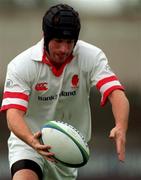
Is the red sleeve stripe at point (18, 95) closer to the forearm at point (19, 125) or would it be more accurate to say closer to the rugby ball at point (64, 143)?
the forearm at point (19, 125)

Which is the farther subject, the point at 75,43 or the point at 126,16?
the point at 126,16

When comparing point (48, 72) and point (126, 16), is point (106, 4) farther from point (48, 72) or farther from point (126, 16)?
point (48, 72)

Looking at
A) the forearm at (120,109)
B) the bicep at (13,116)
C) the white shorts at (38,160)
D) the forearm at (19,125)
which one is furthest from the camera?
the white shorts at (38,160)

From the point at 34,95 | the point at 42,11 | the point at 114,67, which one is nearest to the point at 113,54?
the point at 114,67

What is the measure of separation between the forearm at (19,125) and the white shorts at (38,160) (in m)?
0.51

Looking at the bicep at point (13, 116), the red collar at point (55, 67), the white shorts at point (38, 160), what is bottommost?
the white shorts at point (38, 160)

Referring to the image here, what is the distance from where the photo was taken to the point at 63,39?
8.19m

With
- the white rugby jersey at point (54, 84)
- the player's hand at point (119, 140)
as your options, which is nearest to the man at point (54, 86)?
the white rugby jersey at point (54, 84)

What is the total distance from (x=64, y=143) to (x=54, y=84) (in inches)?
36.6

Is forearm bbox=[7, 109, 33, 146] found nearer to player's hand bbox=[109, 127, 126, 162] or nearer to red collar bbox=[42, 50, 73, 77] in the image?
red collar bbox=[42, 50, 73, 77]

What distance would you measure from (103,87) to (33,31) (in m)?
12.7

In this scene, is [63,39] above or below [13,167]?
above

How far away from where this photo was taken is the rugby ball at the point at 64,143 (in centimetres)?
778

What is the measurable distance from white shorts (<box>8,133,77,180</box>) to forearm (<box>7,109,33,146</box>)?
1.68 ft
